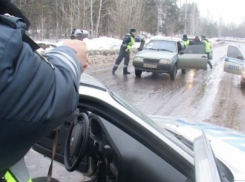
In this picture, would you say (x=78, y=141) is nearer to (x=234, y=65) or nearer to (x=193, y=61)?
(x=234, y=65)

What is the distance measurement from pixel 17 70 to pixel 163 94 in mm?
8399

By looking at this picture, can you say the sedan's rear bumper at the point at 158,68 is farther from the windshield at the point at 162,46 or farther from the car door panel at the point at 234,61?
the car door panel at the point at 234,61

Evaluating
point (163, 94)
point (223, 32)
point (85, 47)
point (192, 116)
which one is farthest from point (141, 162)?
point (223, 32)

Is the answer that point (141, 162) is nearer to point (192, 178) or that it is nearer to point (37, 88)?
point (192, 178)

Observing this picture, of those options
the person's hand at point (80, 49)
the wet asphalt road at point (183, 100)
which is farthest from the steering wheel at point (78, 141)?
the wet asphalt road at point (183, 100)

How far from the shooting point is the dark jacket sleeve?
3.13 ft

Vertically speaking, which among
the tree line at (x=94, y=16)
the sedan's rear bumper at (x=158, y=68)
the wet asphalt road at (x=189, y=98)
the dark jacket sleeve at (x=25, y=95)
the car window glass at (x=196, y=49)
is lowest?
the wet asphalt road at (x=189, y=98)

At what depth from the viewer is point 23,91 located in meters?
0.99

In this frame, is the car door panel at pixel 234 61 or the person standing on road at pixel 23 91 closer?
the person standing on road at pixel 23 91

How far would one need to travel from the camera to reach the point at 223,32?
128375 mm

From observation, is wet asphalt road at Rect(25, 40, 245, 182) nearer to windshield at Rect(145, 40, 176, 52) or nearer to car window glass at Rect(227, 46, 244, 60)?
car window glass at Rect(227, 46, 244, 60)

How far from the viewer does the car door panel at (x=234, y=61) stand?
11.3 m

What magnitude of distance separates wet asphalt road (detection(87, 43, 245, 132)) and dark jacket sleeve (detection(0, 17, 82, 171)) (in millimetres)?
5506

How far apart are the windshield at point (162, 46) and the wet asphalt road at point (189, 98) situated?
1248 mm
